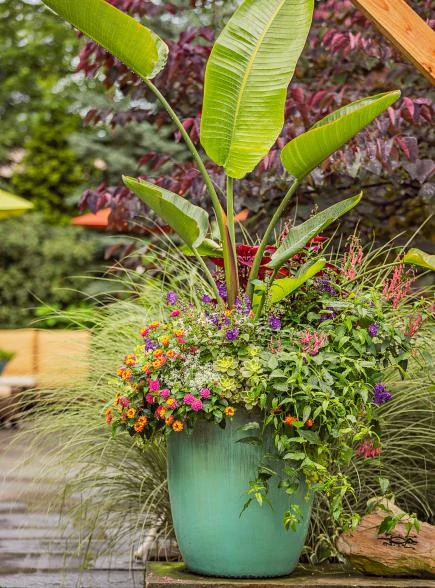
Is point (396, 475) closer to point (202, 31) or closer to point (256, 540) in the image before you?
point (256, 540)

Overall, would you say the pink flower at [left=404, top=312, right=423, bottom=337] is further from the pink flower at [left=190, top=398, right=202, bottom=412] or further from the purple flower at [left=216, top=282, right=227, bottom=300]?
the pink flower at [left=190, top=398, right=202, bottom=412]

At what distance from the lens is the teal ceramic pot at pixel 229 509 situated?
337 cm

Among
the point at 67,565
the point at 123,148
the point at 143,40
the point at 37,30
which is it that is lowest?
the point at 67,565

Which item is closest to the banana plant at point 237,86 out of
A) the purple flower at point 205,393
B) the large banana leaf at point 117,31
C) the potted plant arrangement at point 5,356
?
the large banana leaf at point 117,31

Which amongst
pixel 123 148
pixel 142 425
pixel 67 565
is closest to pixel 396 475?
pixel 142 425

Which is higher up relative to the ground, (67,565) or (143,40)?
(143,40)

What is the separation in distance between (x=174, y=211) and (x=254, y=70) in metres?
0.65

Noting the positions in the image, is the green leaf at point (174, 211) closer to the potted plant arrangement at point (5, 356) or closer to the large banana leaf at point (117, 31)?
the large banana leaf at point (117, 31)

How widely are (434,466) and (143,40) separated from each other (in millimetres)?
2204

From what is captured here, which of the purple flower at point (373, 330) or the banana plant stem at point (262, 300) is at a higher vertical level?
the banana plant stem at point (262, 300)

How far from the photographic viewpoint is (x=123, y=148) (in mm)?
15273

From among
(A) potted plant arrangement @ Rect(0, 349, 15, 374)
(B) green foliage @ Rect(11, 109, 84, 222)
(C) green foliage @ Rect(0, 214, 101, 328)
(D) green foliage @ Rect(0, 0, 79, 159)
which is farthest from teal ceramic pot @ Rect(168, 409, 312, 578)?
(D) green foliage @ Rect(0, 0, 79, 159)

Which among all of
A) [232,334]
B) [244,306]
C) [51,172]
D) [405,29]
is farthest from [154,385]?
[51,172]

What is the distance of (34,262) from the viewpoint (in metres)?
15.5
